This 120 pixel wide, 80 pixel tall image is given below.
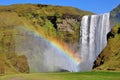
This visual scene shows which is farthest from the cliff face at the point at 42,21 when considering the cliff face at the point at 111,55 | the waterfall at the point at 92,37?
the cliff face at the point at 111,55

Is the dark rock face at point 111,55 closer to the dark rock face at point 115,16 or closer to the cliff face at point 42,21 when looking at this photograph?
the dark rock face at point 115,16

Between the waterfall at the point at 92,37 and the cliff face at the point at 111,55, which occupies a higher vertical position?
the waterfall at the point at 92,37

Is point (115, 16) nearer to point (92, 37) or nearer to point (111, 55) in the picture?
point (92, 37)

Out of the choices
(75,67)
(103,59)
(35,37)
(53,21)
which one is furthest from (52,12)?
(103,59)

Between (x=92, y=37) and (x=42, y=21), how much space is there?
44.7 metres

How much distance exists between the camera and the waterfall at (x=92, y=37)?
134m

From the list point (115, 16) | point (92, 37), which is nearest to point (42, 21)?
point (92, 37)

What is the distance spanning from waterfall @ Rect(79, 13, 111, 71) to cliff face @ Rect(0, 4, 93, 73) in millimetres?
17042

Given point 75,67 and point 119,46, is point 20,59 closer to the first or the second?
point 75,67

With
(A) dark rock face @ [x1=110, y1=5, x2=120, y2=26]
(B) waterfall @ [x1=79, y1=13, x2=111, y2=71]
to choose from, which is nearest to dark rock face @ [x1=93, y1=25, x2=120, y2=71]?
(A) dark rock face @ [x1=110, y1=5, x2=120, y2=26]

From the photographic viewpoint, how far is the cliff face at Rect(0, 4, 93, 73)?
163 metres

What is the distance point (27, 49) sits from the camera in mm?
163875

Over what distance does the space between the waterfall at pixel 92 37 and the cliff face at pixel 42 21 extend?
17.0 meters

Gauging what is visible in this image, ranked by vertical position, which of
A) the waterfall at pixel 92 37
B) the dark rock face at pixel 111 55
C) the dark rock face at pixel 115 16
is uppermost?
the dark rock face at pixel 115 16
